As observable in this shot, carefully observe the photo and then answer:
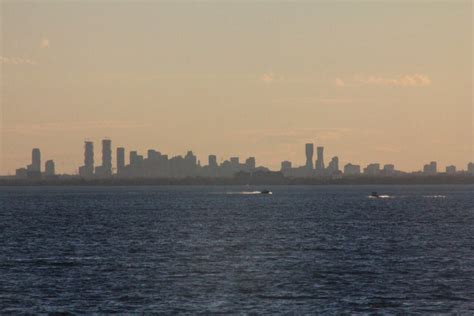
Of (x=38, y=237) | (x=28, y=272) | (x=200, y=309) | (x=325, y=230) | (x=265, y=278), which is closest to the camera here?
(x=200, y=309)

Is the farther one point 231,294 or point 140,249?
point 140,249

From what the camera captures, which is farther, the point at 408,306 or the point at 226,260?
the point at 226,260

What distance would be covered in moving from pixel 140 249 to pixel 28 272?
82.8ft

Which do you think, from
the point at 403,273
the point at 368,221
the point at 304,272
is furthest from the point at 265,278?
the point at 368,221

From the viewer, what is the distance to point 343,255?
98.5m

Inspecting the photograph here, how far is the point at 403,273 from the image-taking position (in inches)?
3216

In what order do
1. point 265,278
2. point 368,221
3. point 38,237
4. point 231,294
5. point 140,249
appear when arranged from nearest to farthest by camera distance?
1. point 231,294
2. point 265,278
3. point 140,249
4. point 38,237
5. point 368,221

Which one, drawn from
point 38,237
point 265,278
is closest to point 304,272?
point 265,278

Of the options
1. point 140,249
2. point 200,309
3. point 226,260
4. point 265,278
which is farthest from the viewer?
point 140,249

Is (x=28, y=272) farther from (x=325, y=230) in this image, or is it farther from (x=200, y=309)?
(x=325, y=230)

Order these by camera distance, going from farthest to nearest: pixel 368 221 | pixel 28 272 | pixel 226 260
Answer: pixel 368 221, pixel 226 260, pixel 28 272

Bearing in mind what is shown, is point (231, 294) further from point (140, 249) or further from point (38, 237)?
point (38, 237)

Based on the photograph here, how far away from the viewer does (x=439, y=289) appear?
71188mm

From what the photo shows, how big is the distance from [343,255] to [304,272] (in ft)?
55.8
